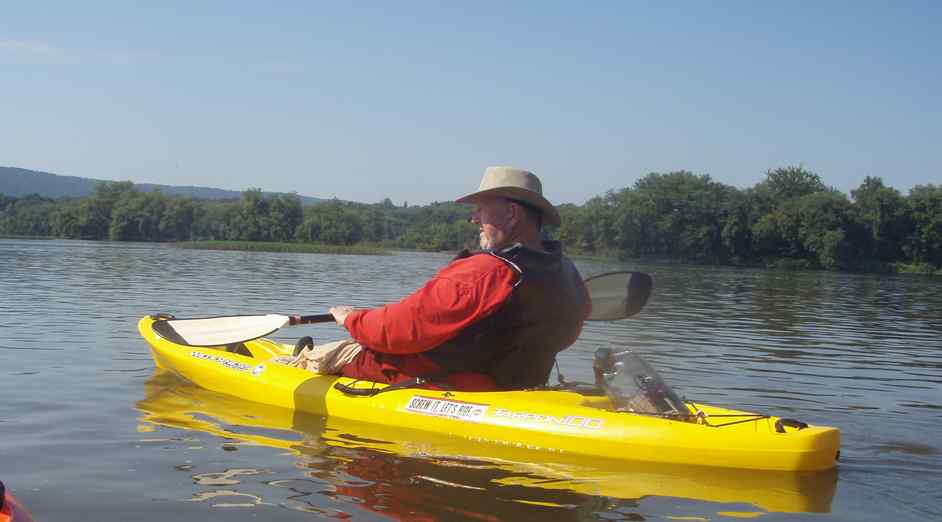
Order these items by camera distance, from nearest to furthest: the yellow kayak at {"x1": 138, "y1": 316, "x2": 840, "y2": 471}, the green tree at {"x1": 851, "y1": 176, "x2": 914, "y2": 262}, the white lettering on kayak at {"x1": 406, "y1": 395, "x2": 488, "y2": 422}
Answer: the yellow kayak at {"x1": 138, "y1": 316, "x2": 840, "y2": 471} < the white lettering on kayak at {"x1": 406, "y1": 395, "x2": 488, "y2": 422} < the green tree at {"x1": 851, "y1": 176, "x2": 914, "y2": 262}

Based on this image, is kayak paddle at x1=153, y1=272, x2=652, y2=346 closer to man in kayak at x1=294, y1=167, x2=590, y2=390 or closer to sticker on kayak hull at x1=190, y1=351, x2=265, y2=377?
sticker on kayak hull at x1=190, y1=351, x2=265, y2=377

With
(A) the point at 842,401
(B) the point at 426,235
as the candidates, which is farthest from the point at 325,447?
(B) the point at 426,235

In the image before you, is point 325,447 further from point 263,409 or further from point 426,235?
point 426,235

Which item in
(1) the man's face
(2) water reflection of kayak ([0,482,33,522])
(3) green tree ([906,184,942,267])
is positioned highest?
(3) green tree ([906,184,942,267])

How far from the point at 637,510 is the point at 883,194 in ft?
229

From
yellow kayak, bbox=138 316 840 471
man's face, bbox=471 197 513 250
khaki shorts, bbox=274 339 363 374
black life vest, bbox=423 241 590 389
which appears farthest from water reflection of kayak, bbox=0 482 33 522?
khaki shorts, bbox=274 339 363 374

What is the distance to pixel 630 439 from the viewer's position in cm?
538

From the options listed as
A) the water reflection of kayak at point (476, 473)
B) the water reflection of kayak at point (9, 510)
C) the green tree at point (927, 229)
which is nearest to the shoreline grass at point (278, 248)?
the green tree at point (927, 229)

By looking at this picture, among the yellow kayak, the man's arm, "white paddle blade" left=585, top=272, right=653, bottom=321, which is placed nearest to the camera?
the yellow kayak

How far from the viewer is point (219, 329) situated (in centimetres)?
779

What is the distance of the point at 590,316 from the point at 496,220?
1.37 m

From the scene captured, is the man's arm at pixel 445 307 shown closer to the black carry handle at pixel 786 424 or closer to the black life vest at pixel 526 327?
the black life vest at pixel 526 327

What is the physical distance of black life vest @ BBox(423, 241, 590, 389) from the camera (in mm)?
5512

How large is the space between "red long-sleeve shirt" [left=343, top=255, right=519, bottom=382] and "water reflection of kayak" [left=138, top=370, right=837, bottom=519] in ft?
2.10
